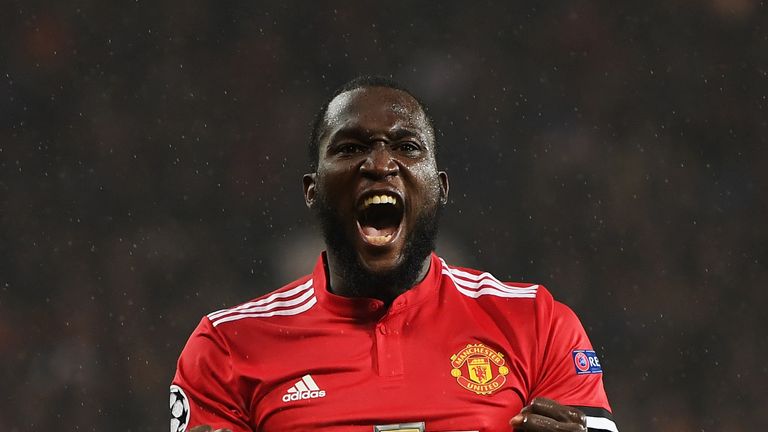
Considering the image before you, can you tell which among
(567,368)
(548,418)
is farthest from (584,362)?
(548,418)

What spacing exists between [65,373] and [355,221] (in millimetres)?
2361

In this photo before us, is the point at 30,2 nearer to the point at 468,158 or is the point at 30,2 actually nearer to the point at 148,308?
the point at 148,308

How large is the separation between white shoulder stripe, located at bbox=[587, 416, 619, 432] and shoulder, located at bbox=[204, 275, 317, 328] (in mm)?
612

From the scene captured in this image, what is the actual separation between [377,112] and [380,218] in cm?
23

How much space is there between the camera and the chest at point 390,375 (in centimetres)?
196

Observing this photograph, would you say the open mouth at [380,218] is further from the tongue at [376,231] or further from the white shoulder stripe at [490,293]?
the white shoulder stripe at [490,293]

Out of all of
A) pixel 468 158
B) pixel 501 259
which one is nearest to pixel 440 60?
pixel 468 158

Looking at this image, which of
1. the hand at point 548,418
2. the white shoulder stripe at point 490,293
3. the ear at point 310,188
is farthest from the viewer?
the ear at point 310,188

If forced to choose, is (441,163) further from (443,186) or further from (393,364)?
(393,364)

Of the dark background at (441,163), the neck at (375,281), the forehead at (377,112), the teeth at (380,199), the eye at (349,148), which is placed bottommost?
the neck at (375,281)

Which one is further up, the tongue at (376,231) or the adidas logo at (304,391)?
the tongue at (376,231)

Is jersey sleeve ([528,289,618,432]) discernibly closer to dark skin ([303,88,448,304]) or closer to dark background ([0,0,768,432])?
dark skin ([303,88,448,304])

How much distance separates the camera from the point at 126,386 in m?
4.11

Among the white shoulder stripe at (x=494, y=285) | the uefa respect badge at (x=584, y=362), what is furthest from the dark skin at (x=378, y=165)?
the uefa respect badge at (x=584, y=362)
